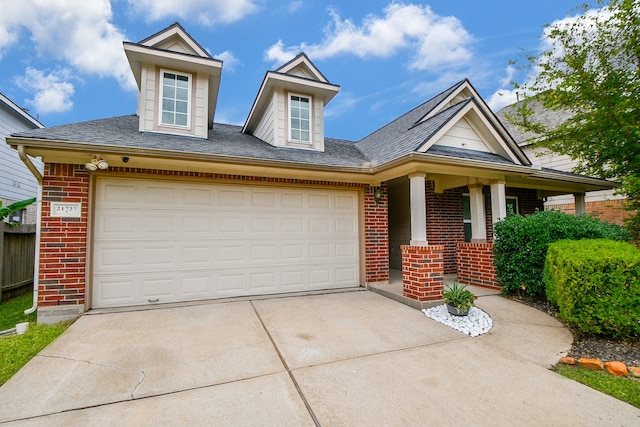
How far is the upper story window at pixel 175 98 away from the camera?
20.2 ft

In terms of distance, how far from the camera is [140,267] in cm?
521

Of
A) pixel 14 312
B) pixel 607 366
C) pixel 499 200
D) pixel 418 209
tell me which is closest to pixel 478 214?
pixel 499 200

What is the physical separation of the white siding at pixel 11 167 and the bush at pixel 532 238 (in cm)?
1482

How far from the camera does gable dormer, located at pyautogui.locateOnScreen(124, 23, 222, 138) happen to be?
594 cm

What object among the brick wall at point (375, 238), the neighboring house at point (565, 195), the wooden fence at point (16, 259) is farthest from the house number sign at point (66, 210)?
the neighboring house at point (565, 195)

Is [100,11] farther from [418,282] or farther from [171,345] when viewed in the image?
[418,282]

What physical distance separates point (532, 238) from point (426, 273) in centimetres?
234

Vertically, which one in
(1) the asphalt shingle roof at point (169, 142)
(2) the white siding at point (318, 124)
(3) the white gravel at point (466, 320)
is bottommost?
(3) the white gravel at point (466, 320)

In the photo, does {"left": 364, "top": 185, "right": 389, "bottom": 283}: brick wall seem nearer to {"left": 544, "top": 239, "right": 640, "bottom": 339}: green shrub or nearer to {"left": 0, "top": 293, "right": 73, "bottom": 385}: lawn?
Result: {"left": 544, "top": 239, "right": 640, "bottom": 339}: green shrub

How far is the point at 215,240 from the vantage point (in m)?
5.70

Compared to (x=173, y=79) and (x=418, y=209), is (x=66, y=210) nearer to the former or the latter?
(x=173, y=79)

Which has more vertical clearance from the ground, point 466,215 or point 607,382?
point 466,215

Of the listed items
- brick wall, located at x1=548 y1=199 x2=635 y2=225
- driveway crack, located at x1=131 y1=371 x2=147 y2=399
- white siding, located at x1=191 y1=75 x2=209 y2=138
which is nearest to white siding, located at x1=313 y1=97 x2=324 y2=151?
white siding, located at x1=191 y1=75 x2=209 y2=138

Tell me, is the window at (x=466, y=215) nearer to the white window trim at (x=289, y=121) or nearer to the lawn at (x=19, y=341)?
the white window trim at (x=289, y=121)
